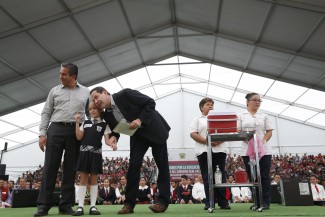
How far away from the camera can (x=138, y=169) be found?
2.70m

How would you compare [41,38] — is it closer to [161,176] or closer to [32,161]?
[161,176]

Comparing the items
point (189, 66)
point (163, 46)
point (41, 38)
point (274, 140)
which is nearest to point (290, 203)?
point (41, 38)

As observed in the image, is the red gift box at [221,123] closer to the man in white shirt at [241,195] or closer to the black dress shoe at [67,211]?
the black dress shoe at [67,211]

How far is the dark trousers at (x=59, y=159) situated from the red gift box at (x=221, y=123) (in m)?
1.23

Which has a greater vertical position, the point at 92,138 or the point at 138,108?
the point at 138,108

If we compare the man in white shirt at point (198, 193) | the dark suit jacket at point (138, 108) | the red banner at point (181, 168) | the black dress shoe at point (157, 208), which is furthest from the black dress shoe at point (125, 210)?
the red banner at point (181, 168)

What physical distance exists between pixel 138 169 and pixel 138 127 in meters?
0.39

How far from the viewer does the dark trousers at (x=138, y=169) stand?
8.71 ft

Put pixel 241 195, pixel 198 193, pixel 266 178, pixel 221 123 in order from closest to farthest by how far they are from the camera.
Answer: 1. pixel 221 123
2. pixel 266 178
3. pixel 198 193
4. pixel 241 195

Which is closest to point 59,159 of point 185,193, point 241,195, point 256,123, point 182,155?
point 256,123

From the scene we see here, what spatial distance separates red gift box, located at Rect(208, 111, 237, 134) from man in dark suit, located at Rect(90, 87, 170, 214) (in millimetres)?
480

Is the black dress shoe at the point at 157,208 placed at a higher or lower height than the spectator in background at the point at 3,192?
lower

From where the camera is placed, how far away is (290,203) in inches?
159

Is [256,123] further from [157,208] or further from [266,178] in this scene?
[157,208]
